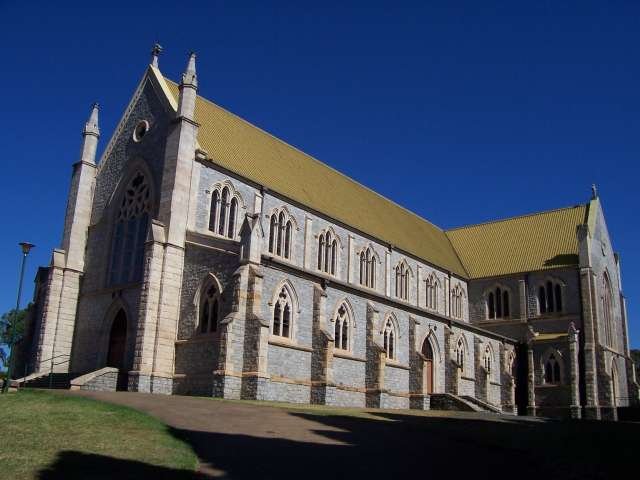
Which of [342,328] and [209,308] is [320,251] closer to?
[342,328]

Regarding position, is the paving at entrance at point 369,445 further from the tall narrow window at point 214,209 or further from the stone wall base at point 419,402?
the stone wall base at point 419,402

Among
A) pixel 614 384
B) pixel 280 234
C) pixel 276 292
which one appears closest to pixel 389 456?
pixel 276 292

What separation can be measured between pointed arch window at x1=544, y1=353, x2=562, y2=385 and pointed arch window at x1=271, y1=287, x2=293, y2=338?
2444cm

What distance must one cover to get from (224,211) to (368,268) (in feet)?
42.1

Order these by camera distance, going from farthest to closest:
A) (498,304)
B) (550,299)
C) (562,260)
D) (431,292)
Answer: (498,304), (562,260), (550,299), (431,292)

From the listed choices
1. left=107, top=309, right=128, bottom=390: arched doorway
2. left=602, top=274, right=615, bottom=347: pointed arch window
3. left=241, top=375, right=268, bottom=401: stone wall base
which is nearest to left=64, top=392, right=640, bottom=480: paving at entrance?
left=241, top=375, right=268, bottom=401: stone wall base

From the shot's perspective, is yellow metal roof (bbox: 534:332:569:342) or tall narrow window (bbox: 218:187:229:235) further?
yellow metal roof (bbox: 534:332:569:342)

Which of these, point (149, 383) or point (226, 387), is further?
point (149, 383)

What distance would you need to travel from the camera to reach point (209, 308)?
28547mm

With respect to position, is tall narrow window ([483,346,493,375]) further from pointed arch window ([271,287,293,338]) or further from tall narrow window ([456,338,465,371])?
pointed arch window ([271,287,293,338])

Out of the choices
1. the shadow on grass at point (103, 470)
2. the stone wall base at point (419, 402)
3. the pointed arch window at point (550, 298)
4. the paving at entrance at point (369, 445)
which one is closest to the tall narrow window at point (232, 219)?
the paving at entrance at point (369, 445)

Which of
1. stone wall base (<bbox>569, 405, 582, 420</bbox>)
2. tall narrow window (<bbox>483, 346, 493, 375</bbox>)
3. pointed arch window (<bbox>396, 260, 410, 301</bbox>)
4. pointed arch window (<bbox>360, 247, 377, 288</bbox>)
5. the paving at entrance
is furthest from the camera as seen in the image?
pointed arch window (<bbox>396, 260, 410, 301</bbox>)

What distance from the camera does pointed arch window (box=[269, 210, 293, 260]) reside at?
35.2 metres

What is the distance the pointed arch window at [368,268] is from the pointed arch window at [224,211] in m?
11.4
